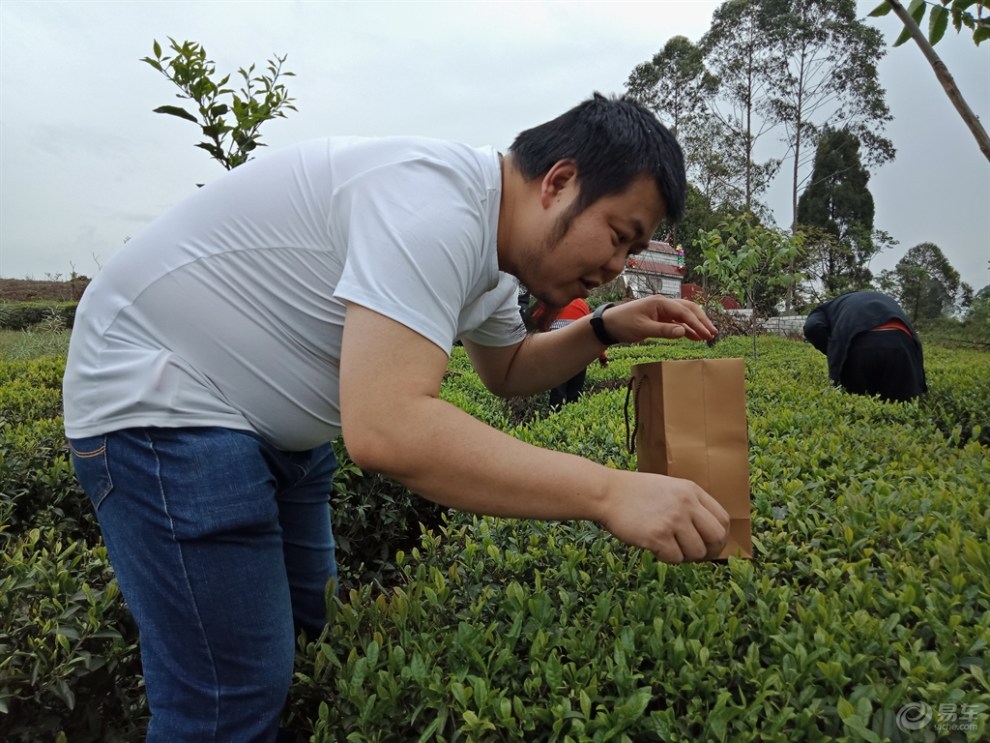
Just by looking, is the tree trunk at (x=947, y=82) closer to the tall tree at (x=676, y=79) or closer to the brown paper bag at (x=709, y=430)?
the brown paper bag at (x=709, y=430)

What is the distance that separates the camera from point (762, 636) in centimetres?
146

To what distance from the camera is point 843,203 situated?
3344cm

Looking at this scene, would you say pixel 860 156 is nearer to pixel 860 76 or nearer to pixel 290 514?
pixel 860 76

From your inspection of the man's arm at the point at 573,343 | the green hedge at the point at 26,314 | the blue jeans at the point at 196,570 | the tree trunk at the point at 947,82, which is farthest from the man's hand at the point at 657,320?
the green hedge at the point at 26,314

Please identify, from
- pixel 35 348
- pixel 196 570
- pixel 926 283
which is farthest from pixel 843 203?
pixel 196 570

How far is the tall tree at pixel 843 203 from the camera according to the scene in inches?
1242

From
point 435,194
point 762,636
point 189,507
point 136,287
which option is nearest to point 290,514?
point 189,507

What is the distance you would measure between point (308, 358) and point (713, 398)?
0.83 metres

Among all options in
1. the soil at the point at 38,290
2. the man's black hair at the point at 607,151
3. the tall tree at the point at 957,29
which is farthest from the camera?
the soil at the point at 38,290

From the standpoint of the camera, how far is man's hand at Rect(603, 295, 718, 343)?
1852 millimetres

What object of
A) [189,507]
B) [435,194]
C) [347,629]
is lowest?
[347,629]

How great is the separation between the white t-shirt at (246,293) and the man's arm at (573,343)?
62 centimetres

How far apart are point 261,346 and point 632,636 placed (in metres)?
0.93

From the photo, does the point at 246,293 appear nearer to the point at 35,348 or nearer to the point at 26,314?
the point at 35,348
